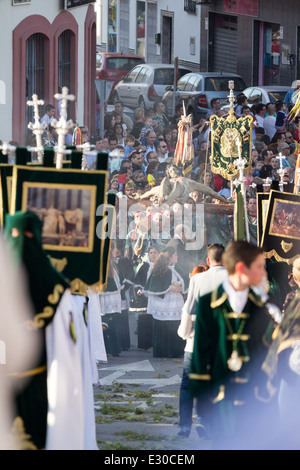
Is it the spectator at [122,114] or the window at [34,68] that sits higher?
the window at [34,68]

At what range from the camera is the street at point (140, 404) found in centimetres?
966

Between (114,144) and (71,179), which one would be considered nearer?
(71,179)

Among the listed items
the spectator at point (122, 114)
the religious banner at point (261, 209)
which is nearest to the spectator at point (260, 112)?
the spectator at point (122, 114)

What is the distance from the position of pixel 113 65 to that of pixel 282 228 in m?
18.3

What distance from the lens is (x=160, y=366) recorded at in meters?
14.0

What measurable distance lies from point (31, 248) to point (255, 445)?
1.82m

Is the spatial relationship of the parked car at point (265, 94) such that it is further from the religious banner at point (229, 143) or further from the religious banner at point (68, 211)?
the religious banner at point (68, 211)

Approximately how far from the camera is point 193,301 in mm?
9766

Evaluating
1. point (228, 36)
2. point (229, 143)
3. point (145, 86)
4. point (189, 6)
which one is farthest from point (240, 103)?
point (228, 36)

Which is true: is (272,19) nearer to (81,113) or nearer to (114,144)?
(81,113)

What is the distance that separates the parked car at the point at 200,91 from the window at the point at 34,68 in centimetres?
295

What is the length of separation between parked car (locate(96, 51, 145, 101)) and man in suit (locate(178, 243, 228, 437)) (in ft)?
62.1

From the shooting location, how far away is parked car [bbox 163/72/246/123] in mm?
25000
